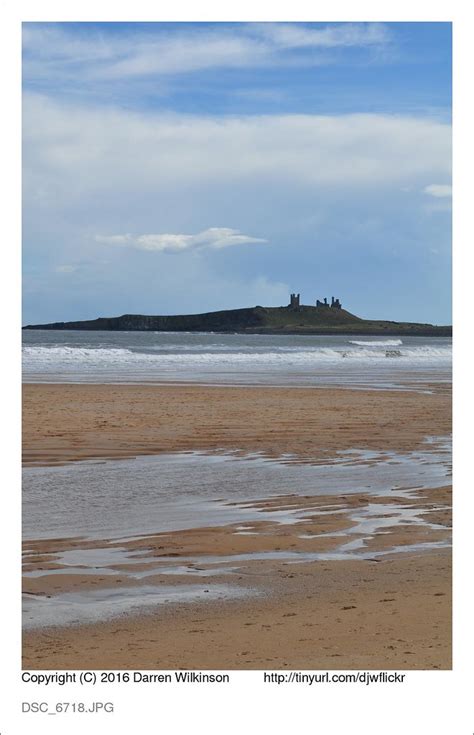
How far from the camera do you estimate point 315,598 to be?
5.92 metres

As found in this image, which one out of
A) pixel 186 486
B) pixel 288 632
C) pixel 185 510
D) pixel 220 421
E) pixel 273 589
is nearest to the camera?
pixel 288 632

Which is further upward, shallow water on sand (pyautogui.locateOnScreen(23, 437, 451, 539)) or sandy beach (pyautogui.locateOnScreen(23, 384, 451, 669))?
shallow water on sand (pyautogui.locateOnScreen(23, 437, 451, 539))

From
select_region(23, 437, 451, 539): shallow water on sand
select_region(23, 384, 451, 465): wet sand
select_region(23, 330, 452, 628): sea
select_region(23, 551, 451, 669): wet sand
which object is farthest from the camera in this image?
select_region(23, 384, 451, 465): wet sand

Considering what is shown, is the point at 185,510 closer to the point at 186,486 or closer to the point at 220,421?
the point at 186,486

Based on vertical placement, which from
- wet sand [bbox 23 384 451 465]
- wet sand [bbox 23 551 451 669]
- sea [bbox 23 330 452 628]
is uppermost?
wet sand [bbox 23 384 451 465]

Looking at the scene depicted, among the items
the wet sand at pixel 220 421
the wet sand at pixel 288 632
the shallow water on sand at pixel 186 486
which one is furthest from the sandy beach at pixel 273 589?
the wet sand at pixel 220 421

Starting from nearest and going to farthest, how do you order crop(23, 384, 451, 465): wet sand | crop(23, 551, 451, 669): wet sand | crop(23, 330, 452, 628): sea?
crop(23, 551, 451, 669): wet sand
crop(23, 330, 452, 628): sea
crop(23, 384, 451, 465): wet sand

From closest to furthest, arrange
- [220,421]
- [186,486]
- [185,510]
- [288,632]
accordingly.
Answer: [288,632]
[185,510]
[186,486]
[220,421]

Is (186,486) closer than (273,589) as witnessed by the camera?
No

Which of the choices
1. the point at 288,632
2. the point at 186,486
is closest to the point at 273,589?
the point at 288,632

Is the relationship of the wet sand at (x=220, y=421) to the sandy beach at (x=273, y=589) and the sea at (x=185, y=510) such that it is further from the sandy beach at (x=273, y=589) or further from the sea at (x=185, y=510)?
the sea at (x=185, y=510)

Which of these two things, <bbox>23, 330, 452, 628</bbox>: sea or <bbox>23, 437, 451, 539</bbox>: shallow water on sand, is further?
<bbox>23, 437, 451, 539</bbox>: shallow water on sand

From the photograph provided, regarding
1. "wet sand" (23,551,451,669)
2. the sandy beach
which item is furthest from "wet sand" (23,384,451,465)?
"wet sand" (23,551,451,669)

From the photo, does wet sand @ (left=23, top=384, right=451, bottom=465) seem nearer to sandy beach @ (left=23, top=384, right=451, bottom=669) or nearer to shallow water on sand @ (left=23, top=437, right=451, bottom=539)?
sandy beach @ (left=23, top=384, right=451, bottom=669)
